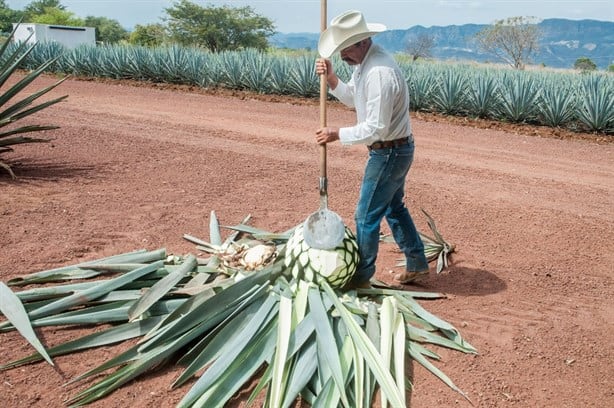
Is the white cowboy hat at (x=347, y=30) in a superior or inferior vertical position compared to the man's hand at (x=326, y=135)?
superior

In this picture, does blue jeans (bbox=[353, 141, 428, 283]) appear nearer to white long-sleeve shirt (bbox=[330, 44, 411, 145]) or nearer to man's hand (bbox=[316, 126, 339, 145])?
white long-sleeve shirt (bbox=[330, 44, 411, 145])

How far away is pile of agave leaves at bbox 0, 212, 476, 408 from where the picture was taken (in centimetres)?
253

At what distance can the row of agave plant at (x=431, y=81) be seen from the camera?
10.8m

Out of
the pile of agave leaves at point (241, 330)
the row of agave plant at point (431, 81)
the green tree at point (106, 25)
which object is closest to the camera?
the pile of agave leaves at point (241, 330)

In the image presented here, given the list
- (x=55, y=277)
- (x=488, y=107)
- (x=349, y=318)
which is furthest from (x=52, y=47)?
(x=349, y=318)

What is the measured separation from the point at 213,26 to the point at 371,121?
1818 inches

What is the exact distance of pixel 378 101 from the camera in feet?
10.4

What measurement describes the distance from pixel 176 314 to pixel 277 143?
568cm

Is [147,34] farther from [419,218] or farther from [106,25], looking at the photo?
[419,218]

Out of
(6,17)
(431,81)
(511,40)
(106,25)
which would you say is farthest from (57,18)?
(431,81)

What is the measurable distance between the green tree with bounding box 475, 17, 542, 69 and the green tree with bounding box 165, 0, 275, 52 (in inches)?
867

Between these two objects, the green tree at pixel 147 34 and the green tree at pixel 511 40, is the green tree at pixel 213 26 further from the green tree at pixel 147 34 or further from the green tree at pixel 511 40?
the green tree at pixel 511 40

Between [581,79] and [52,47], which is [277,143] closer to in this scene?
[581,79]

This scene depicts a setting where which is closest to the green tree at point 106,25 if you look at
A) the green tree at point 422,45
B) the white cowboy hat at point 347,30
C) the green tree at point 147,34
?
the green tree at point 147,34
